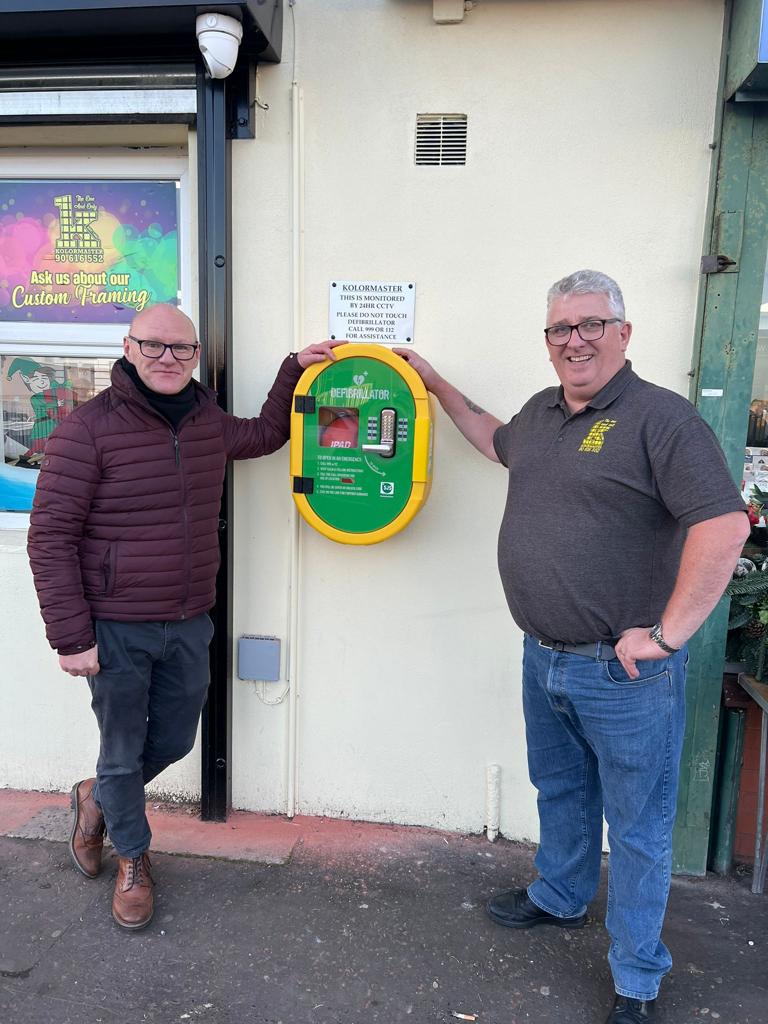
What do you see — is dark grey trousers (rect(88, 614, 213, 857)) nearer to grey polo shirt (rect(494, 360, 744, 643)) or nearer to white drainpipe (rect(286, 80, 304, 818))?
white drainpipe (rect(286, 80, 304, 818))

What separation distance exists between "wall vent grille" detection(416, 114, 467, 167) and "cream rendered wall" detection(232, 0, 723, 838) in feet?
0.11

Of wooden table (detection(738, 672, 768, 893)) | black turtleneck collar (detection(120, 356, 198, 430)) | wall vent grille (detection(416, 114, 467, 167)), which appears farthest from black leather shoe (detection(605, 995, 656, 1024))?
wall vent grille (detection(416, 114, 467, 167))

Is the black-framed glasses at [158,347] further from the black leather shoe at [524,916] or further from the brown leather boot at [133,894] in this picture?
the black leather shoe at [524,916]

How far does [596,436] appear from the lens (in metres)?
2.19

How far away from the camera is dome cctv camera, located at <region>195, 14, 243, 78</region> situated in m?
2.57

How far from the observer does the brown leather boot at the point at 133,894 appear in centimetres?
264

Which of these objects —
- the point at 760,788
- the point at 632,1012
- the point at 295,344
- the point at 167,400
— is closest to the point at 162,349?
the point at 167,400

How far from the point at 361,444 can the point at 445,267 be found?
749 millimetres

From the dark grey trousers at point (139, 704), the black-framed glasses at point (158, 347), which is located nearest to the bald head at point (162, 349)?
the black-framed glasses at point (158, 347)

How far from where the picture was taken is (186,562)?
2.61 metres

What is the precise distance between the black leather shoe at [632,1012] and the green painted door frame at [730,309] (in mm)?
895

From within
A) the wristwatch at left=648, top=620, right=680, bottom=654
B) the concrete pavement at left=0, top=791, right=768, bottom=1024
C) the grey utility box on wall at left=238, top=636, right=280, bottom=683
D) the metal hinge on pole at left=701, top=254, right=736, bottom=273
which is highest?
the metal hinge on pole at left=701, top=254, right=736, bottom=273

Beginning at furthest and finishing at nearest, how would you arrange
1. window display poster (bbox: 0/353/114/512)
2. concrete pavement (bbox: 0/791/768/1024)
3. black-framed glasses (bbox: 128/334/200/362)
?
1. window display poster (bbox: 0/353/114/512)
2. black-framed glasses (bbox: 128/334/200/362)
3. concrete pavement (bbox: 0/791/768/1024)

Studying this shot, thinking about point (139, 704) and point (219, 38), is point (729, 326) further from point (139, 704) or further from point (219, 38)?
point (139, 704)
